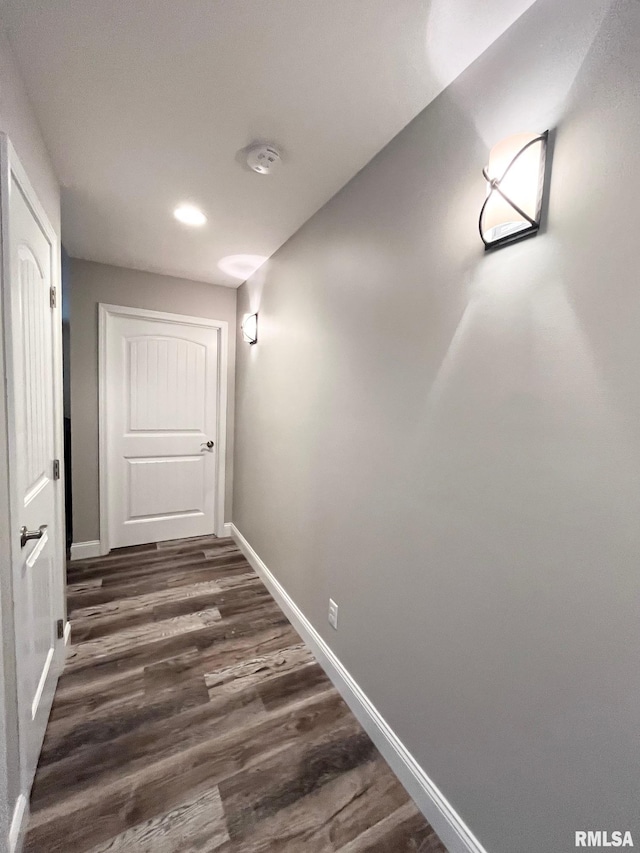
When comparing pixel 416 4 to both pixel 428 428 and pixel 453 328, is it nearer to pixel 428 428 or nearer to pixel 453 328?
pixel 453 328

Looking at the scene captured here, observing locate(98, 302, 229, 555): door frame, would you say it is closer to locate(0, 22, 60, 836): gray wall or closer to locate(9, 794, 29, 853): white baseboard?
locate(0, 22, 60, 836): gray wall

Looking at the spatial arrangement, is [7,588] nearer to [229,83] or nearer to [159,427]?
[229,83]

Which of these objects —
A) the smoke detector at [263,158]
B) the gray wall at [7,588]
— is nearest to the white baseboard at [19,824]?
the gray wall at [7,588]

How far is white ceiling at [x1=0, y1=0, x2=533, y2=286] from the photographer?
931 millimetres

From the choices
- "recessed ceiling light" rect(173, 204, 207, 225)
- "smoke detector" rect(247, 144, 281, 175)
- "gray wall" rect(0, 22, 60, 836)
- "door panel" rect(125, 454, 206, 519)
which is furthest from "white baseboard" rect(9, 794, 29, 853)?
"recessed ceiling light" rect(173, 204, 207, 225)

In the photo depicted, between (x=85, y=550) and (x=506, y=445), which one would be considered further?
(x=85, y=550)

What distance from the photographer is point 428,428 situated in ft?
3.84

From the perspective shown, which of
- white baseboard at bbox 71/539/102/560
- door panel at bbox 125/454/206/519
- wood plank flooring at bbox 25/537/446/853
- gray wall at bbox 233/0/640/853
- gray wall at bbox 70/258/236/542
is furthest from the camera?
door panel at bbox 125/454/206/519

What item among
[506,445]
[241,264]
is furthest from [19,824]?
[241,264]

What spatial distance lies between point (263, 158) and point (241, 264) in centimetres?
127

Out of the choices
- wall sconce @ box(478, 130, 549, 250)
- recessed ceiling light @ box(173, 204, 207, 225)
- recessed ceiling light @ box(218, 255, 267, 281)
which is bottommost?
wall sconce @ box(478, 130, 549, 250)

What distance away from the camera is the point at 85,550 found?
2805mm

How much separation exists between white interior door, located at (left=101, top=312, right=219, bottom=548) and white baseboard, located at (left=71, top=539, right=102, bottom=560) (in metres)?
0.11

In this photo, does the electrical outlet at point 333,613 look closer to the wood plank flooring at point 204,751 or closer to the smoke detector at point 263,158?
the wood plank flooring at point 204,751
